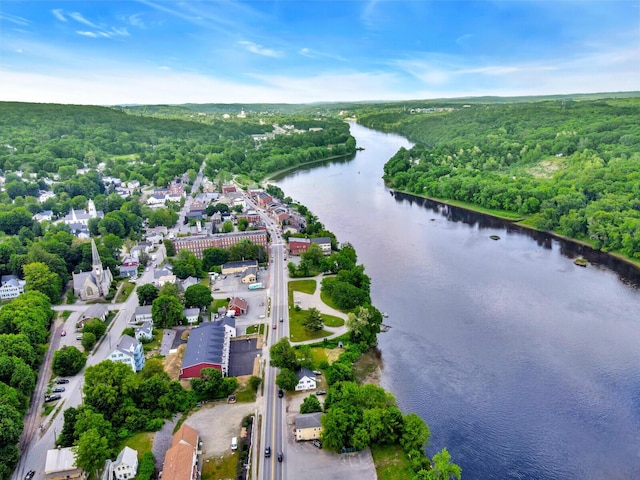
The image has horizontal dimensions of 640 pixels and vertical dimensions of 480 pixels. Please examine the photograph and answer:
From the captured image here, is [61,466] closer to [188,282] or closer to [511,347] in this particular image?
[188,282]

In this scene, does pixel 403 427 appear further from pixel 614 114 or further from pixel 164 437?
pixel 614 114

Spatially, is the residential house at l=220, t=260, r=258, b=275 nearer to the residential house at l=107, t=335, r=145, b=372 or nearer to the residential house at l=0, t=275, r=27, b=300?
the residential house at l=107, t=335, r=145, b=372

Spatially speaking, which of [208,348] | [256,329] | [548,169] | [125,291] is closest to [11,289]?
[125,291]

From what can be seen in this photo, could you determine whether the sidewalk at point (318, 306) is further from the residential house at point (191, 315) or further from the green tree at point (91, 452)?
the green tree at point (91, 452)

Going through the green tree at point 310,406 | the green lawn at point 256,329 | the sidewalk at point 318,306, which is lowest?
the green lawn at point 256,329

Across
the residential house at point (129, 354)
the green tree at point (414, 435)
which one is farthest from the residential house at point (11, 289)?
the green tree at point (414, 435)
